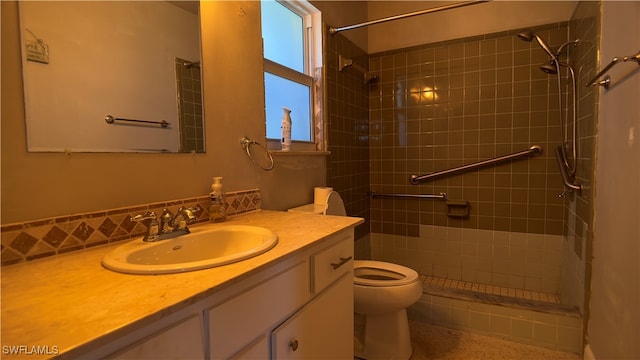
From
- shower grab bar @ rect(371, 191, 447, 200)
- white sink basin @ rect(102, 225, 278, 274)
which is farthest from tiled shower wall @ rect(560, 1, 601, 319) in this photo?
white sink basin @ rect(102, 225, 278, 274)

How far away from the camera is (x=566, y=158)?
7.05ft

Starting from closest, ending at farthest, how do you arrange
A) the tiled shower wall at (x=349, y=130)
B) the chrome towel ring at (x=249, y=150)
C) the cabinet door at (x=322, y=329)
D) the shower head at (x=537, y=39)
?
the cabinet door at (x=322, y=329)
the chrome towel ring at (x=249, y=150)
the shower head at (x=537, y=39)
the tiled shower wall at (x=349, y=130)

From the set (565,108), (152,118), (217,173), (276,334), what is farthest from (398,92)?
(276,334)

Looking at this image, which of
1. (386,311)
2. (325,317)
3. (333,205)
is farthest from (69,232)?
(386,311)

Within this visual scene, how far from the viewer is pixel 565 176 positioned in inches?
81.4

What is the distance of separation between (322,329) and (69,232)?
799mm

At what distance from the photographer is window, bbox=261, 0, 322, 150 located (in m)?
1.81

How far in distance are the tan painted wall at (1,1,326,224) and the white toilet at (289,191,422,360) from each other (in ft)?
0.96

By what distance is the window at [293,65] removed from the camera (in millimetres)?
1806

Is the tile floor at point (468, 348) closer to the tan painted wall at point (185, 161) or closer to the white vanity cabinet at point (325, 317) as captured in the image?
the white vanity cabinet at point (325, 317)

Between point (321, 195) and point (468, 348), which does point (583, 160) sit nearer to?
point (468, 348)

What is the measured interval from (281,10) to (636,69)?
1.69m

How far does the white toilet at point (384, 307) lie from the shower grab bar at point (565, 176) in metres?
1.10

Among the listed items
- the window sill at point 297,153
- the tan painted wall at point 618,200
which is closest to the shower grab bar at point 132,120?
the window sill at point 297,153
